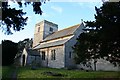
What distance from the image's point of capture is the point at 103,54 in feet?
54.6

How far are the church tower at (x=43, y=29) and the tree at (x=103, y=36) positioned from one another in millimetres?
37123

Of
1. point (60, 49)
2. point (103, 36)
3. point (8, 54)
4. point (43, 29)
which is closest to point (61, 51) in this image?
point (60, 49)

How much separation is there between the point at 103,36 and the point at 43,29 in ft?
132

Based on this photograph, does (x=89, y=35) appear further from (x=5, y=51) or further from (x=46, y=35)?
(x=46, y=35)

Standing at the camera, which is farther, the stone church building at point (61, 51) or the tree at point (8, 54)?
the tree at point (8, 54)

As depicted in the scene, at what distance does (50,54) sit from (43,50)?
3.26m

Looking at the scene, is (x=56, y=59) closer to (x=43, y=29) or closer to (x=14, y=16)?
(x=43, y=29)

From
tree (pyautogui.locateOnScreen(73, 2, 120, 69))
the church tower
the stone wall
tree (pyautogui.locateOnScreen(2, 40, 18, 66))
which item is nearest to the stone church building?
the stone wall

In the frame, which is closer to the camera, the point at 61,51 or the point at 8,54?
the point at 61,51

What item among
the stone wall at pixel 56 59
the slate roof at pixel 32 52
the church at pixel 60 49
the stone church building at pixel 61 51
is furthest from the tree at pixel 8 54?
the stone wall at pixel 56 59

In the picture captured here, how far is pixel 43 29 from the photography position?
2163 inches

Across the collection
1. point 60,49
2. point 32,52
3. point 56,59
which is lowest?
point 56,59

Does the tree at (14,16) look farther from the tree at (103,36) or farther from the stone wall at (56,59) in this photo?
the stone wall at (56,59)

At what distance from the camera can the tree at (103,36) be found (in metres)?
15.6
